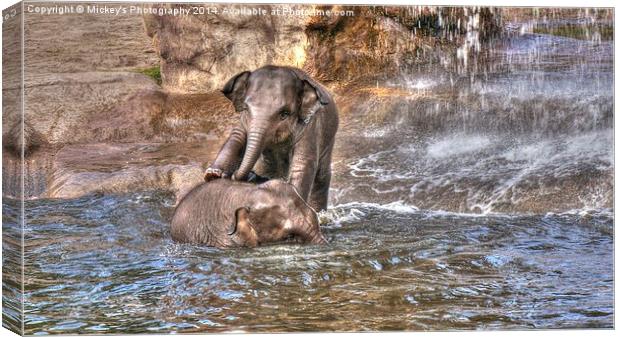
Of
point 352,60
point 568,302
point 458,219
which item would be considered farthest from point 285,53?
point 568,302

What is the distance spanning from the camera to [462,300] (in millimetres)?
12125

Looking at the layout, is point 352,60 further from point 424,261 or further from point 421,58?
point 424,261

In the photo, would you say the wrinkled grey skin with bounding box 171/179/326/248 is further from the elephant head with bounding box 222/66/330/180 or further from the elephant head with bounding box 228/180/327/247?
the elephant head with bounding box 222/66/330/180

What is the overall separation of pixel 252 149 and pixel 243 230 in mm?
Answer: 618

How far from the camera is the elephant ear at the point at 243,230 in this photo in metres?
12.4

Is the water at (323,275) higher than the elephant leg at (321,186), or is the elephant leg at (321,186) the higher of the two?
the elephant leg at (321,186)

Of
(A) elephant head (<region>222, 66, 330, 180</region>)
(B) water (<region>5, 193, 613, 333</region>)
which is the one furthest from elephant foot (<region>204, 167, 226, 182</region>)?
(B) water (<region>5, 193, 613, 333</region>)

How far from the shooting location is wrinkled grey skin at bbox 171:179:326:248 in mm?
12367

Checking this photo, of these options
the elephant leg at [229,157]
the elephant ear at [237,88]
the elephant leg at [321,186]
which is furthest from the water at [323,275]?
the elephant ear at [237,88]

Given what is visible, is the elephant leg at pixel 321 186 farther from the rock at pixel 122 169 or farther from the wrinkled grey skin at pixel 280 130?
the rock at pixel 122 169

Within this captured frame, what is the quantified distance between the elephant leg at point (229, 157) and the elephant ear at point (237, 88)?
21 cm

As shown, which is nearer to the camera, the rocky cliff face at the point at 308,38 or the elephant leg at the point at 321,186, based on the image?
the rocky cliff face at the point at 308,38

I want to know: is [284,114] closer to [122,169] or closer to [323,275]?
[122,169]

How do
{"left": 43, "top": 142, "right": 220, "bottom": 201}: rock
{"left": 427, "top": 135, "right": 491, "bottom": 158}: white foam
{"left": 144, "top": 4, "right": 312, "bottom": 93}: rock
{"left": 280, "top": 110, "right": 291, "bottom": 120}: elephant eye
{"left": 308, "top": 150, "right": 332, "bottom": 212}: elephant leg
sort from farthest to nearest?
{"left": 308, "top": 150, "right": 332, "bottom": 212}: elephant leg → {"left": 427, "top": 135, "right": 491, "bottom": 158}: white foam → {"left": 280, "top": 110, "right": 291, "bottom": 120}: elephant eye → {"left": 144, "top": 4, "right": 312, "bottom": 93}: rock → {"left": 43, "top": 142, "right": 220, "bottom": 201}: rock
